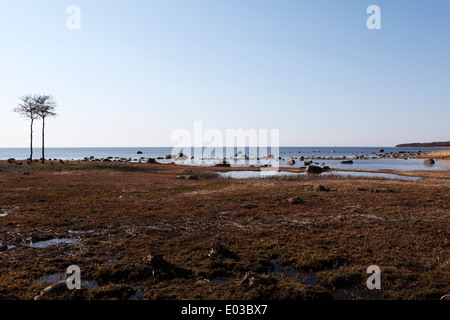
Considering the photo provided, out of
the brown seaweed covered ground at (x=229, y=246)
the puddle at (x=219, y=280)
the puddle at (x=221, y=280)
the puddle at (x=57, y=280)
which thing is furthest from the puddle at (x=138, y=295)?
the puddle at (x=221, y=280)

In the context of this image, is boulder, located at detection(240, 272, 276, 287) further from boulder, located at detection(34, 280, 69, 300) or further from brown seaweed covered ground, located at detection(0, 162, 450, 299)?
boulder, located at detection(34, 280, 69, 300)

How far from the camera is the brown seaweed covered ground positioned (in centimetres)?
808

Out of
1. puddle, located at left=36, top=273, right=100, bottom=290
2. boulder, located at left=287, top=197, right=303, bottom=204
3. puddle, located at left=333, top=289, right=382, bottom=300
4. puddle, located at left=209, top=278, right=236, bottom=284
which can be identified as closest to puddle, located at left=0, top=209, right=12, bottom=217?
puddle, located at left=36, top=273, right=100, bottom=290

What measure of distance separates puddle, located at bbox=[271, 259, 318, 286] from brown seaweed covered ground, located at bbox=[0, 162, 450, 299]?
4 centimetres

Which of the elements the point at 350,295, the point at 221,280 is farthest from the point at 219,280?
the point at 350,295

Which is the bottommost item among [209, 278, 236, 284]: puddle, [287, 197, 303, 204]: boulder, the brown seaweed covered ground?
[209, 278, 236, 284]: puddle

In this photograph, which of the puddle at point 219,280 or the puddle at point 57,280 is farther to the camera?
the puddle at point 219,280

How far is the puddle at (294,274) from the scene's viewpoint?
8.81 m

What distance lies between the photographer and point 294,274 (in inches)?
368

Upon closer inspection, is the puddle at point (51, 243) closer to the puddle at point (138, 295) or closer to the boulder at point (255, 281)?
the puddle at point (138, 295)

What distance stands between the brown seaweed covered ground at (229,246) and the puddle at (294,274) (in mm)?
37

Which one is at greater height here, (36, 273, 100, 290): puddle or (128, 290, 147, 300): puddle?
(36, 273, 100, 290): puddle
